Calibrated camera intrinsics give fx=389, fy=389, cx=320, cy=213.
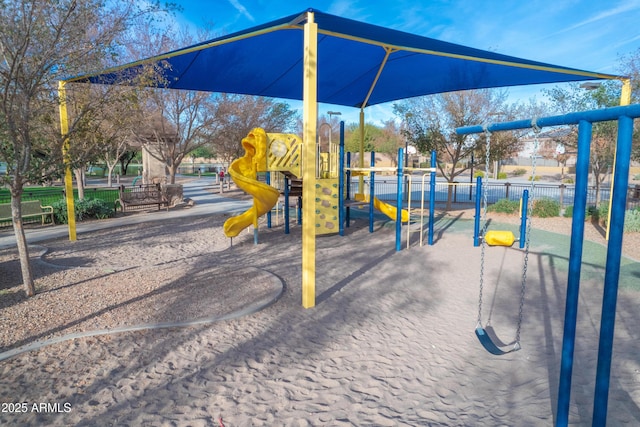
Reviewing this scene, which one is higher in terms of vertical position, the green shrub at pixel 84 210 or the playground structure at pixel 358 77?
the playground structure at pixel 358 77

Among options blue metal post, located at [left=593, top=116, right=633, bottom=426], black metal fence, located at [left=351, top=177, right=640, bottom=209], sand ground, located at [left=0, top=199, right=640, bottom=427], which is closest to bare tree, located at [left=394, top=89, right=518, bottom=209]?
black metal fence, located at [left=351, top=177, right=640, bottom=209]

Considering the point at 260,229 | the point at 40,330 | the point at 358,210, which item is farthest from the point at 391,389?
the point at 358,210

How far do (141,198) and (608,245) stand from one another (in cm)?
1557

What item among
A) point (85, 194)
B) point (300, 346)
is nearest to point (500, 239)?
point (300, 346)

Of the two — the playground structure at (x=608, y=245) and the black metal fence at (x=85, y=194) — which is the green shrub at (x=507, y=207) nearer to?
the playground structure at (x=608, y=245)

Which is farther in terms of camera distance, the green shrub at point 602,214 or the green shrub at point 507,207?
the green shrub at point 507,207

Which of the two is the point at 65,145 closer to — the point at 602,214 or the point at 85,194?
the point at 602,214

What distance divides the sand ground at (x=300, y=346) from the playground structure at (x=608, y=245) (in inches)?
23.5

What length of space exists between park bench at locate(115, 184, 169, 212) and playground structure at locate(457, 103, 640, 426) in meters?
14.6

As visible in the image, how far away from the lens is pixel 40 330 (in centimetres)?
438

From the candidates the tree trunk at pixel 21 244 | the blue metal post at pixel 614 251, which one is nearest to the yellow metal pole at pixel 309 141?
the blue metal post at pixel 614 251

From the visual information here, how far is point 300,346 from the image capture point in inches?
169

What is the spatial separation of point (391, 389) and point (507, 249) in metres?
6.93

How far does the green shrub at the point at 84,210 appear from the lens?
1229 cm
